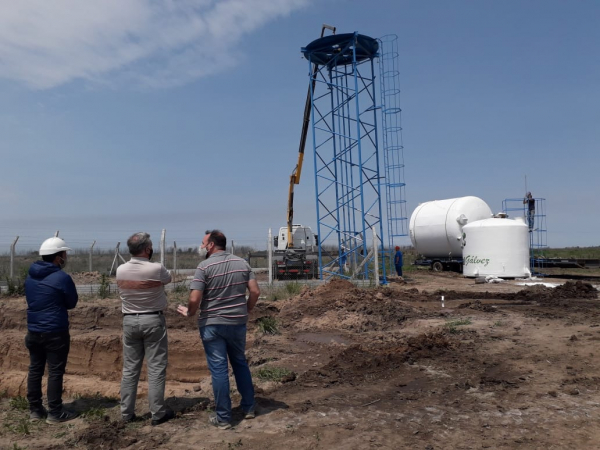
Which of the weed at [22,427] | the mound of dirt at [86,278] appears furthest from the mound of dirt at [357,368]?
the mound of dirt at [86,278]

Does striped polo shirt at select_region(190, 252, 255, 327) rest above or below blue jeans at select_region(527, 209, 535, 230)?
below

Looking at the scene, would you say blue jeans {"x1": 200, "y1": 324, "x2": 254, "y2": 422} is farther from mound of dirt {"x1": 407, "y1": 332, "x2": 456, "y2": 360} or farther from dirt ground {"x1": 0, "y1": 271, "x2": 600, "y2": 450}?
mound of dirt {"x1": 407, "y1": 332, "x2": 456, "y2": 360}

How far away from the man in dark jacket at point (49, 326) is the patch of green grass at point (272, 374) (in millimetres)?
2315

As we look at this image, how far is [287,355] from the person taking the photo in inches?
336

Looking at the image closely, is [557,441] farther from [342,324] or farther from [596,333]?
[342,324]

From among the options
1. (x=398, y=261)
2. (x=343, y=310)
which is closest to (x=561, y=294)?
(x=343, y=310)

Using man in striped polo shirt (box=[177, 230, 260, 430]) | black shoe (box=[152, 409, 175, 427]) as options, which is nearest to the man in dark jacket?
black shoe (box=[152, 409, 175, 427])

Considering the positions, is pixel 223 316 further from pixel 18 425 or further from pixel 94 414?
pixel 18 425

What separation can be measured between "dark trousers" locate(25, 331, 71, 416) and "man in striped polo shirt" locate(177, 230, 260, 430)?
1.45 m

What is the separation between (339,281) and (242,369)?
990cm

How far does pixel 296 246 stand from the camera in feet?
84.5

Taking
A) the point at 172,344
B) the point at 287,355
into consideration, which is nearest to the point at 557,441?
the point at 287,355

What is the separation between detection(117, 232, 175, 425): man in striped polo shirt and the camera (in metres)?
5.43

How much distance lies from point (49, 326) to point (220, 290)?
1914 millimetres
